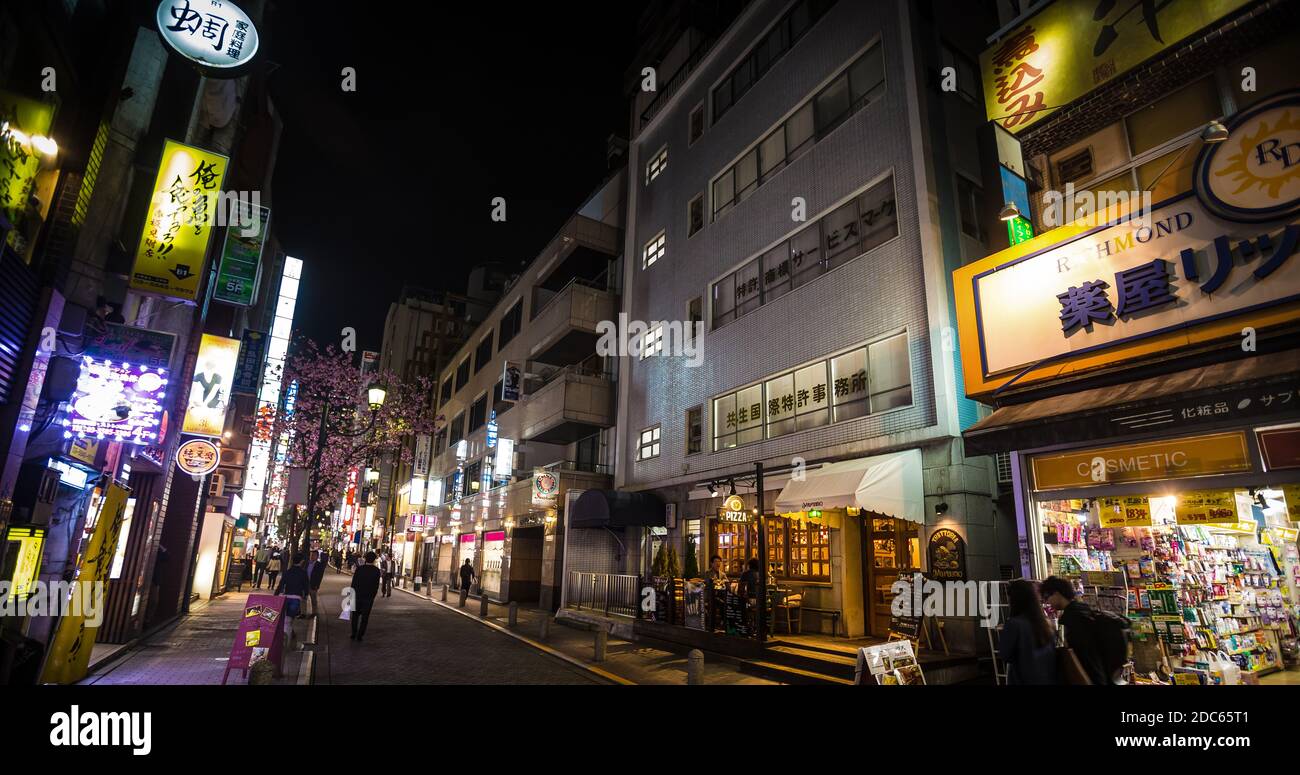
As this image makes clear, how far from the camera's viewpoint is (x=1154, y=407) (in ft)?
24.3

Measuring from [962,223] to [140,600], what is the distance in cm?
2107

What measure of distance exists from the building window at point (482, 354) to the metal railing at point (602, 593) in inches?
795

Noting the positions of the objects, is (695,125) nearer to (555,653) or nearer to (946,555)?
(946,555)

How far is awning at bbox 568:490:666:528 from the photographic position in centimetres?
1955

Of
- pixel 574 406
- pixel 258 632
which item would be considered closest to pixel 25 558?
pixel 258 632

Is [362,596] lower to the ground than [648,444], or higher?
lower

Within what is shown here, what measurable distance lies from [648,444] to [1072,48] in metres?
15.7

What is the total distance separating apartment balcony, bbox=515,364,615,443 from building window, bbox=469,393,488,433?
446 inches

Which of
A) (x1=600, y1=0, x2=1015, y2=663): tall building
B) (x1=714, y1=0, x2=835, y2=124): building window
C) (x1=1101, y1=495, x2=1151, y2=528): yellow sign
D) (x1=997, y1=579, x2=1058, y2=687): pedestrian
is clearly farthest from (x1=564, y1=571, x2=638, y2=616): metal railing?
(x1=714, y1=0, x2=835, y2=124): building window

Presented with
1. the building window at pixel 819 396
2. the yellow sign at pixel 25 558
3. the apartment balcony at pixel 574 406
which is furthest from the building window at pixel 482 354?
the yellow sign at pixel 25 558

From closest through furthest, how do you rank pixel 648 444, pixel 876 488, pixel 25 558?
pixel 25 558
pixel 876 488
pixel 648 444

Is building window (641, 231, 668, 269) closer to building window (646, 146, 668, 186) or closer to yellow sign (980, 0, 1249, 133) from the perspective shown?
building window (646, 146, 668, 186)

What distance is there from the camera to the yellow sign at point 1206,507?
7848 millimetres

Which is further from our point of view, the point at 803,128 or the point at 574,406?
the point at 574,406
